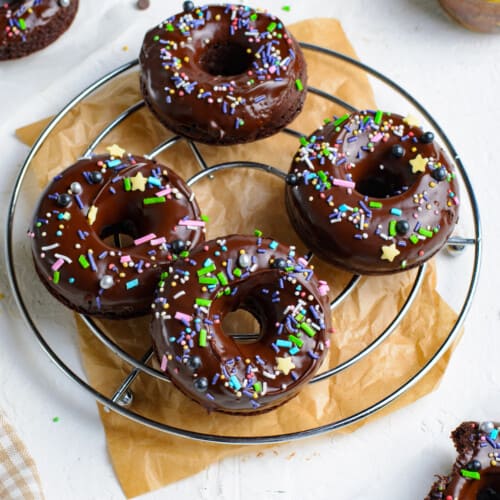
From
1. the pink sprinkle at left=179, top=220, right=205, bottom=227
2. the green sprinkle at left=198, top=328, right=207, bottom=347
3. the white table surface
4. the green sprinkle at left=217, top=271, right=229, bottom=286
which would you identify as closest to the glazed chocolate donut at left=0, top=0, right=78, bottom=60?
the white table surface

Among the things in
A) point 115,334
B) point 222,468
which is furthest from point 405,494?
point 115,334

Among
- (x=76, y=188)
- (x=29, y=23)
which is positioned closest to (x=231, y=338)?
(x=76, y=188)

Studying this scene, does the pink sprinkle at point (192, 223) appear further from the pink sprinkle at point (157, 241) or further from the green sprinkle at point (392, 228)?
the green sprinkle at point (392, 228)

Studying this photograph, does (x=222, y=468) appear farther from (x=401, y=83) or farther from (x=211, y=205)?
(x=401, y=83)

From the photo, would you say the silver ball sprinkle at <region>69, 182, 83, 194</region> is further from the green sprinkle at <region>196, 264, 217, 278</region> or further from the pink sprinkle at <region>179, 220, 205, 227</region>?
the green sprinkle at <region>196, 264, 217, 278</region>

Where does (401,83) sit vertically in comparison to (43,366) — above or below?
above
